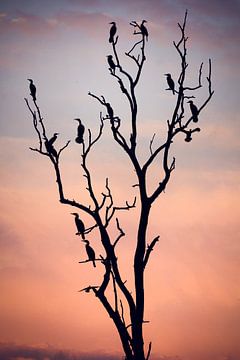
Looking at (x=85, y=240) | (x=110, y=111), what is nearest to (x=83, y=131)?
(x=110, y=111)

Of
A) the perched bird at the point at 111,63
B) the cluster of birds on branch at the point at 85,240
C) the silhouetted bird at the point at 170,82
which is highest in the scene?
the silhouetted bird at the point at 170,82

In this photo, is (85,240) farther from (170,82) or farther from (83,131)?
(170,82)

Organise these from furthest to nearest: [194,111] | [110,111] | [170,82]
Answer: [170,82] < [194,111] < [110,111]

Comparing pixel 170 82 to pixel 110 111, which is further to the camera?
pixel 170 82

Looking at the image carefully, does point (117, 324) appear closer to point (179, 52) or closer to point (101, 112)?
point (101, 112)

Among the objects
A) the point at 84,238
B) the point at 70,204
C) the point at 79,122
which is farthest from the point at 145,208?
the point at 79,122

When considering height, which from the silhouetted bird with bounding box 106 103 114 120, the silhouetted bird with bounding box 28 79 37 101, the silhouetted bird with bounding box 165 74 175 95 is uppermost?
the silhouetted bird with bounding box 165 74 175 95

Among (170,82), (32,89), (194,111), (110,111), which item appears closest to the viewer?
(110,111)

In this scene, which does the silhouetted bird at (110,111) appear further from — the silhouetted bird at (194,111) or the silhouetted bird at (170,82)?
the silhouetted bird at (170,82)

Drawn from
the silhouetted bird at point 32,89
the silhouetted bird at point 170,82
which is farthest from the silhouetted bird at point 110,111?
the silhouetted bird at point 170,82

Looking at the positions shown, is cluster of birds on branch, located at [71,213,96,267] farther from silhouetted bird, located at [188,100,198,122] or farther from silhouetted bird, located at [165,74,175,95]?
silhouetted bird, located at [165,74,175,95]

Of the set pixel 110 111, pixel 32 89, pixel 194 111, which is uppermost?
pixel 32 89

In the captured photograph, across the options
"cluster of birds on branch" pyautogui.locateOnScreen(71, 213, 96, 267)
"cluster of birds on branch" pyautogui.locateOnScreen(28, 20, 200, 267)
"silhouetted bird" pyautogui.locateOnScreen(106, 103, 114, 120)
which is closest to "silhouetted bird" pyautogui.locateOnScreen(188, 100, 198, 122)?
A: "cluster of birds on branch" pyautogui.locateOnScreen(28, 20, 200, 267)

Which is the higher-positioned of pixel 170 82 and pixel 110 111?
pixel 170 82
